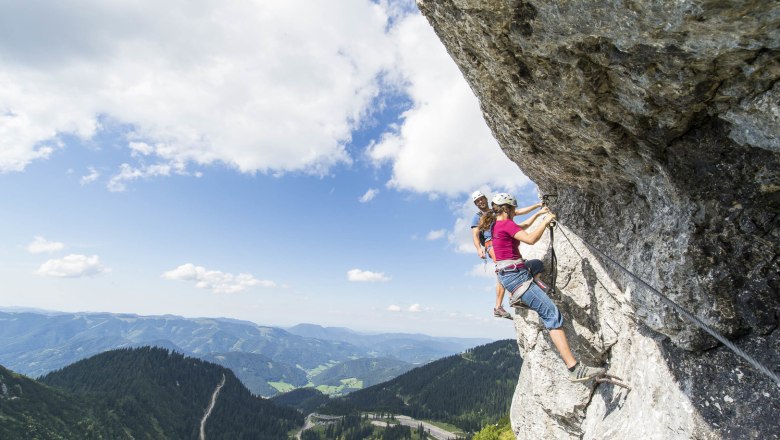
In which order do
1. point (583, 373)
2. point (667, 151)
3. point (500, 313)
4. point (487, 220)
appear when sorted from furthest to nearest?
1. point (500, 313)
2. point (487, 220)
3. point (583, 373)
4. point (667, 151)

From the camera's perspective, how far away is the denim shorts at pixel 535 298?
1050cm

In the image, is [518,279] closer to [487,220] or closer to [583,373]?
[487,220]

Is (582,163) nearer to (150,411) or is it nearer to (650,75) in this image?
(650,75)

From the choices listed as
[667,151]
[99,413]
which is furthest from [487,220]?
[99,413]

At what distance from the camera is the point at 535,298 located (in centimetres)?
1066

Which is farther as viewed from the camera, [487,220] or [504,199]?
[487,220]

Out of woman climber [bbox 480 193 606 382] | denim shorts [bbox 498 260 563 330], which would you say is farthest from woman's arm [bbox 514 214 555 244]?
denim shorts [bbox 498 260 563 330]

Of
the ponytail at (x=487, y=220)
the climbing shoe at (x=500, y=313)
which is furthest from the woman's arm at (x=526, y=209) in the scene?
the climbing shoe at (x=500, y=313)

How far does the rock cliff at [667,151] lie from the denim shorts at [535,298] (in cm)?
190

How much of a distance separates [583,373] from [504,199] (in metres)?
5.69

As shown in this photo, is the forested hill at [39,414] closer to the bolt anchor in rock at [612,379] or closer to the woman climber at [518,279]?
the woman climber at [518,279]

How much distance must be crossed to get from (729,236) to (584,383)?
7761 mm

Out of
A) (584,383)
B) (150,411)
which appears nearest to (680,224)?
(584,383)

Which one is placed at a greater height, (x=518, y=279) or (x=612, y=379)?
(x=518, y=279)
